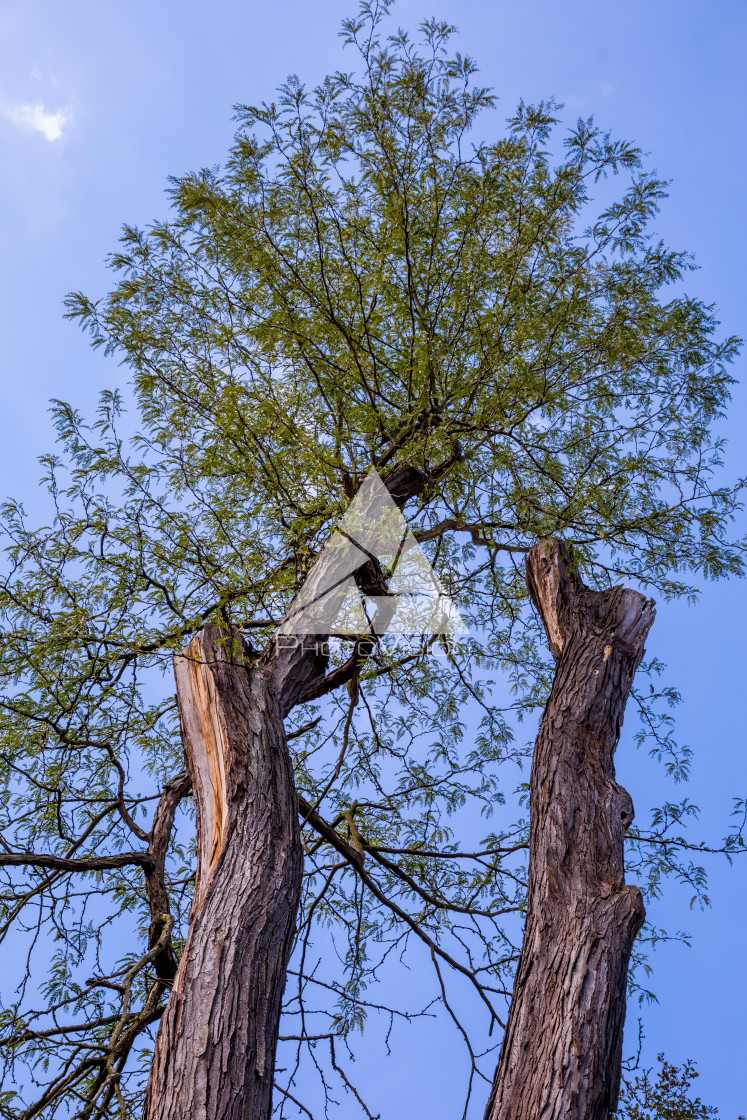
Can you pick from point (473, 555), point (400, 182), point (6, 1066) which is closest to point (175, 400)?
point (400, 182)

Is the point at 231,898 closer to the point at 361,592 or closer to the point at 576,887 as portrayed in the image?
the point at 576,887

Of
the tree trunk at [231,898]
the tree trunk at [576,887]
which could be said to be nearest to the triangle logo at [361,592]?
the tree trunk at [231,898]

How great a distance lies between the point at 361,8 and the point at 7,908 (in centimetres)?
375

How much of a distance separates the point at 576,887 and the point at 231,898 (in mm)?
977

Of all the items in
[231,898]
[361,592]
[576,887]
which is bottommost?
[231,898]

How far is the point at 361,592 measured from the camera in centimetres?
375

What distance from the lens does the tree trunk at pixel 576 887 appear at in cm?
194

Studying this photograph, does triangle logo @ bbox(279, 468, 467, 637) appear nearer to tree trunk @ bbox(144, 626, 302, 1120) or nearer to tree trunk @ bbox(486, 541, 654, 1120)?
tree trunk @ bbox(144, 626, 302, 1120)

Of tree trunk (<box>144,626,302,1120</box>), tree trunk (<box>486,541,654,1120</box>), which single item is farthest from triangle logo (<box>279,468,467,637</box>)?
tree trunk (<box>486,541,654,1120</box>)

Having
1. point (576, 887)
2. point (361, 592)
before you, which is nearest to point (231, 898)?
point (576, 887)

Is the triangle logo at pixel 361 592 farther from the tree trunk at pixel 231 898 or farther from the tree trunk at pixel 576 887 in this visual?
the tree trunk at pixel 576 887

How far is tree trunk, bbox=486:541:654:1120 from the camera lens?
1.94 m

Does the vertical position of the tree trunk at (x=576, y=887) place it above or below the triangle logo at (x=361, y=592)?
below

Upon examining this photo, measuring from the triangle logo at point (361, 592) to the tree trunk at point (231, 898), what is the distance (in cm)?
36
